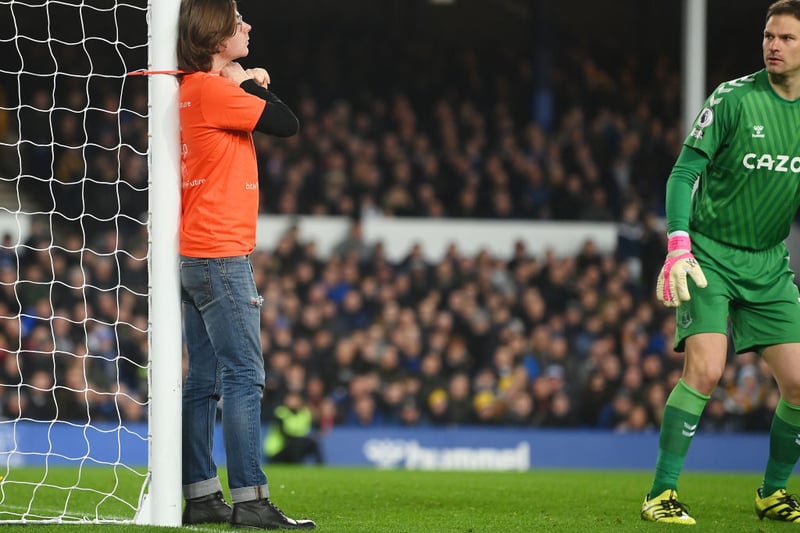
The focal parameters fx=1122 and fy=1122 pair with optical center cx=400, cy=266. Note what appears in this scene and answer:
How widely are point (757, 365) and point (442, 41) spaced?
405 inches

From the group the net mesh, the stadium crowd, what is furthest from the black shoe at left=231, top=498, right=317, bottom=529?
the stadium crowd

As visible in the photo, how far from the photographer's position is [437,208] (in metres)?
16.2

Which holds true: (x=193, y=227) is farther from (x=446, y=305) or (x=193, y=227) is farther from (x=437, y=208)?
(x=437, y=208)

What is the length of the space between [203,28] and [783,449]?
10.5 feet

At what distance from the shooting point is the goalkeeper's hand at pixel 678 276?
4.70 m

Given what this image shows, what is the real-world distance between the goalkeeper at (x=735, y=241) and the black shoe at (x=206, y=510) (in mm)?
1821

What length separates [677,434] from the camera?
16.0 ft

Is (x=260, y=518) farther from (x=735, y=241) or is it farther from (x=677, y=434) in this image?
(x=735, y=241)

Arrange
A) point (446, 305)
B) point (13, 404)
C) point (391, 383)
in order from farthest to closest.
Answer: point (446, 305) → point (391, 383) → point (13, 404)

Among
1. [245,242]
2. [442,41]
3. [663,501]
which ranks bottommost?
[663,501]

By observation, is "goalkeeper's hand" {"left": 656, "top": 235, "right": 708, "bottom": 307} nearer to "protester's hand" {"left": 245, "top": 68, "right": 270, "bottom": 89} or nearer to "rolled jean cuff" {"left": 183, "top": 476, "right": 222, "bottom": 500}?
"protester's hand" {"left": 245, "top": 68, "right": 270, "bottom": 89}

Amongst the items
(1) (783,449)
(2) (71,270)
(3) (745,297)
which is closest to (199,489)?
(3) (745,297)

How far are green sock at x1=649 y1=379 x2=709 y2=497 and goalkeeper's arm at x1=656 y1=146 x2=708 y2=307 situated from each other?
43 centimetres

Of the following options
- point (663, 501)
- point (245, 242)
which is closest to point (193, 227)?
point (245, 242)
